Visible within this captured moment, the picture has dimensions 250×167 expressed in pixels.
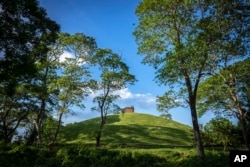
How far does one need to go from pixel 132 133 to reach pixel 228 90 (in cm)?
3788

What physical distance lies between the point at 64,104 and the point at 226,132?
28.1 meters

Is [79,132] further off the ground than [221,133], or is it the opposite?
[79,132]

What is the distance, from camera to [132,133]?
74000mm

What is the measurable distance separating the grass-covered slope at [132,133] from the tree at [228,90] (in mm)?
22489

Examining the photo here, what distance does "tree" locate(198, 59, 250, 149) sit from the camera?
38.2m

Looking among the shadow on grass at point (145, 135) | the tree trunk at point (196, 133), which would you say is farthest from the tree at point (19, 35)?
the shadow on grass at point (145, 135)

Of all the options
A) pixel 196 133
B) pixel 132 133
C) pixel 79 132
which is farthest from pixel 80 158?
pixel 79 132

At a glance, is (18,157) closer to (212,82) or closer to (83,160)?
(83,160)

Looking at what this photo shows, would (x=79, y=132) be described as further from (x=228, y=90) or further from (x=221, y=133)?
(x=228, y=90)

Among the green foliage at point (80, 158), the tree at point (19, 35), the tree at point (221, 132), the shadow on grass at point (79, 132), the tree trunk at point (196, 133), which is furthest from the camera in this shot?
the shadow on grass at point (79, 132)

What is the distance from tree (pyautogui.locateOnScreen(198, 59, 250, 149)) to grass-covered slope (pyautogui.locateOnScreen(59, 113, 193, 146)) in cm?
2249

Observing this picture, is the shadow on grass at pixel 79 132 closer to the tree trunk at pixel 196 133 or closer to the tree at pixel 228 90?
the tree at pixel 228 90

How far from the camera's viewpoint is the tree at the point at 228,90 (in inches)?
1502

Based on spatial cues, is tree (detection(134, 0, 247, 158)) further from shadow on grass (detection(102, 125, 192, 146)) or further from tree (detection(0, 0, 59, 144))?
shadow on grass (detection(102, 125, 192, 146))
